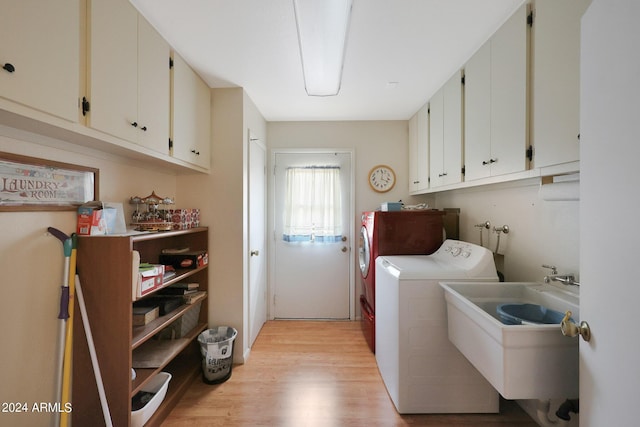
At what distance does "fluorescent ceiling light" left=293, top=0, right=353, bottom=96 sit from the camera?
1.24 metres

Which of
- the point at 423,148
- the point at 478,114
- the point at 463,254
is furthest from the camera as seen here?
the point at 423,148

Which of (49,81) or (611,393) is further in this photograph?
(49,81)

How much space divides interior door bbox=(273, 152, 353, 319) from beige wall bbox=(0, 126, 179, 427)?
1919mm

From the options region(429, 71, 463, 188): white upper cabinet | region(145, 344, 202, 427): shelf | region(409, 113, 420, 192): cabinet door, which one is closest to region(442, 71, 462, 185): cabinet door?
region(429, 71, 463, 188): white upper cabinet

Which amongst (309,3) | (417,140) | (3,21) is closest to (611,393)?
(309,3)

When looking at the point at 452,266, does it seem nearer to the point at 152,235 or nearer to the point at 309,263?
the point at 309,263

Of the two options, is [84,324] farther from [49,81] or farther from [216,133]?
[216,133]

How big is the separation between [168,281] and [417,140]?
2633 millimetres

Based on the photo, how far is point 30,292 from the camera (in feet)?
3.55

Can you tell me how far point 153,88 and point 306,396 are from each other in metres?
2.30

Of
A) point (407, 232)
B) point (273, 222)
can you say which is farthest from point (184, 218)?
point (407, 232)

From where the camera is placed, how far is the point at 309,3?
3.99 ft

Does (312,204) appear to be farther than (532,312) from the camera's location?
Yes

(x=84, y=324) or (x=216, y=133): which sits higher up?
(x=216, y=133)
